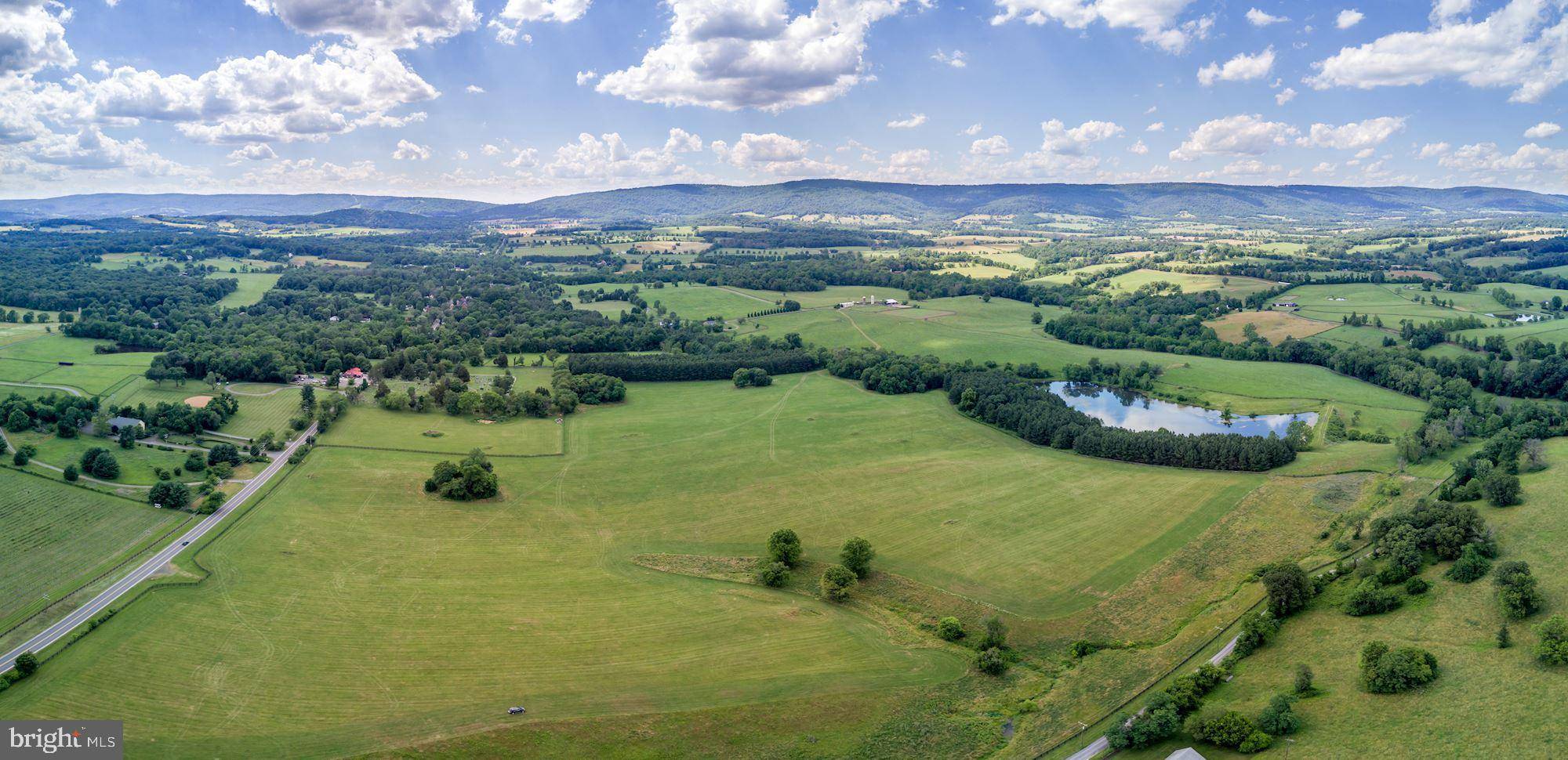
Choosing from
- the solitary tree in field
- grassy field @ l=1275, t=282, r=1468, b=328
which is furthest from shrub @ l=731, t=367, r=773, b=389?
grassy field @ l=1275, t=282, r=1468, b=328

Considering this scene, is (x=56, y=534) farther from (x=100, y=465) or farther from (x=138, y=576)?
(x=100, y=465)

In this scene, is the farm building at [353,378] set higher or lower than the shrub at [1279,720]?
higher

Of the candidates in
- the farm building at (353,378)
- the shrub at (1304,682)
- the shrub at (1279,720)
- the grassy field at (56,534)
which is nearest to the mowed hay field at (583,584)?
the grassy field at (56,534)

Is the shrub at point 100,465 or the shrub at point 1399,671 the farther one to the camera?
the shrub at point 100,465

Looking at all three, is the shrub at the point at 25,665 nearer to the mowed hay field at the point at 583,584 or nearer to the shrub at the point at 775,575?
the mowed hay field at the point at 583,584

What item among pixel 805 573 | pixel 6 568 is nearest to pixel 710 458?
pixel 805 573

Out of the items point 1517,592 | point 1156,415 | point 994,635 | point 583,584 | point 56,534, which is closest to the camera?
point 1517,592

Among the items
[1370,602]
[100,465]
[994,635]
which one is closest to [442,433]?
[100,465]
